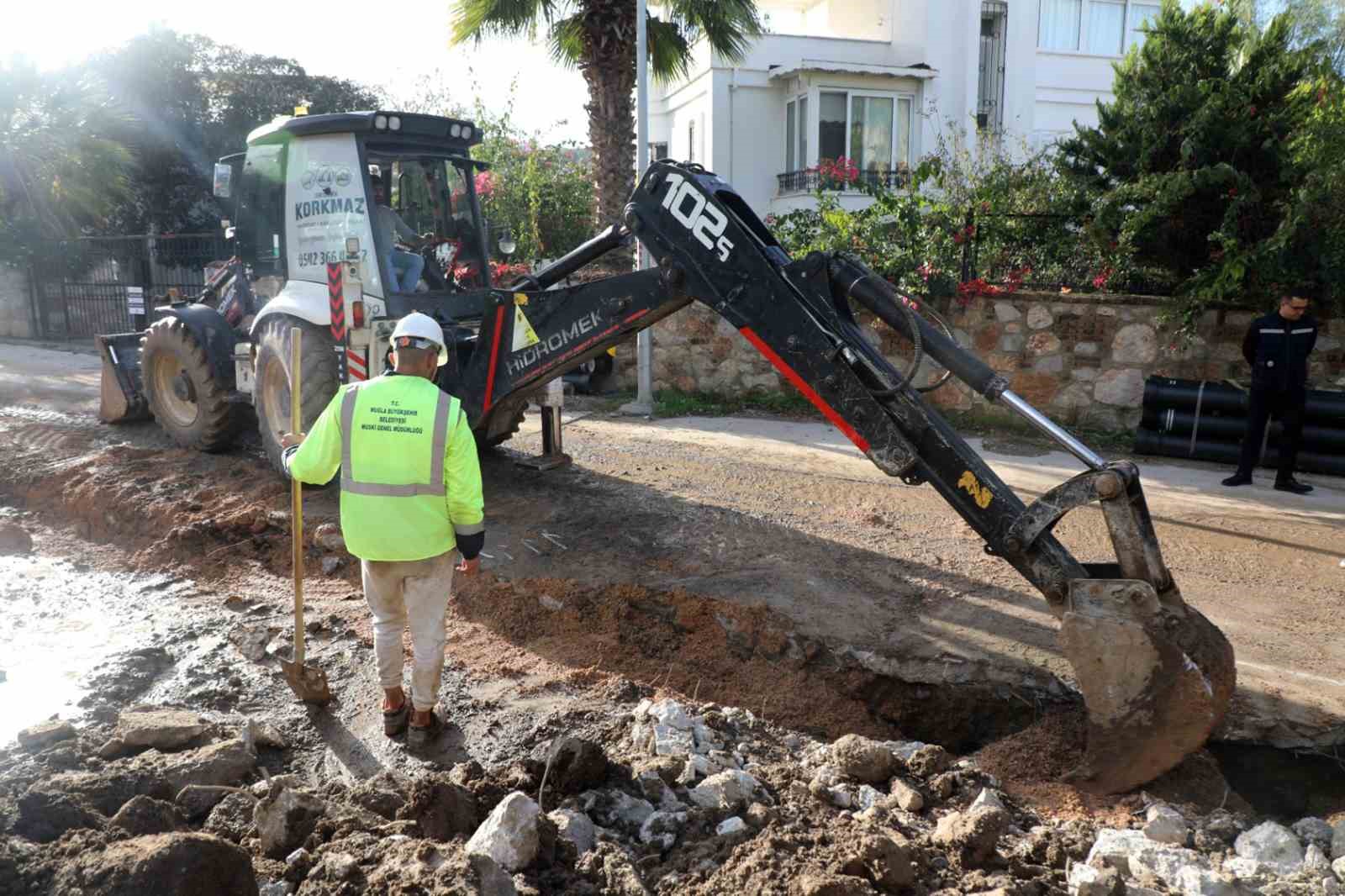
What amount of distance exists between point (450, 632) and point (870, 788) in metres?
2.69

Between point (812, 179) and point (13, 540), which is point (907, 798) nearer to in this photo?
point (13, 540)

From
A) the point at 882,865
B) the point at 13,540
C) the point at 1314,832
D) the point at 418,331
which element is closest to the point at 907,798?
the point at 882,865

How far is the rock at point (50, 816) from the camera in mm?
3248

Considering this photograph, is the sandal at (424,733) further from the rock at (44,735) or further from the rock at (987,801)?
the rock at (987,801)

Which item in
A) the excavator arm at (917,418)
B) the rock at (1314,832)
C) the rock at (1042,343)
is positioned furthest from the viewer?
the rock at (1042,343)

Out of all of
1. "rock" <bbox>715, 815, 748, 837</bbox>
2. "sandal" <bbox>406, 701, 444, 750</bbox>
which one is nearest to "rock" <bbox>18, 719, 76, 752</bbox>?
"sandal" <bbox>406, 701, 444, 750</bbox>

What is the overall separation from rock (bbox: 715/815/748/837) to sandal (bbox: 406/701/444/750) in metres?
1.53

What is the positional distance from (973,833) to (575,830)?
4.48 ft

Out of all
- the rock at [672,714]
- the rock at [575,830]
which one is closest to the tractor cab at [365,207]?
the rock at [672,714]

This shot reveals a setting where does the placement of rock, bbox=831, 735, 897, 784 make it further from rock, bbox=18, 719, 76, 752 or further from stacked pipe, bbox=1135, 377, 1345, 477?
stacked pipe, bbox=1135, 377, 1345, 477

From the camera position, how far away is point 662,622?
550 cm

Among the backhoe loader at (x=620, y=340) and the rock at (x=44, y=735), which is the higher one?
the backhoe loader at (x=620, y=340)

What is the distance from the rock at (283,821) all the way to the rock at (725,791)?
1342 millimetres

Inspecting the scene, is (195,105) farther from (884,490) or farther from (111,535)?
(884,490)
